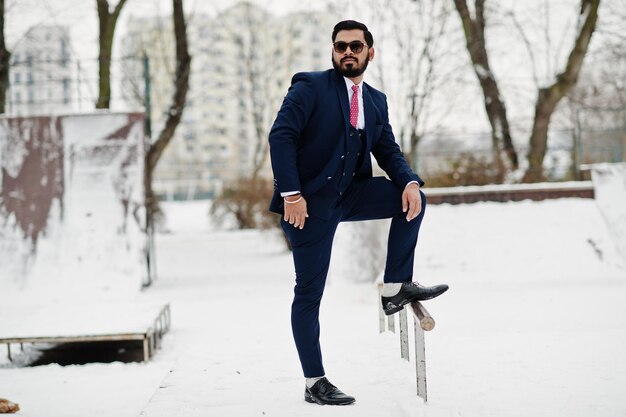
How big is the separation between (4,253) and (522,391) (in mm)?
7872

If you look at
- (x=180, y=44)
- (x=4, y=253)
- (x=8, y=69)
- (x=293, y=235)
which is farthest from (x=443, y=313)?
(x=8, y=69)

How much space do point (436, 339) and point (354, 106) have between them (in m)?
2.59

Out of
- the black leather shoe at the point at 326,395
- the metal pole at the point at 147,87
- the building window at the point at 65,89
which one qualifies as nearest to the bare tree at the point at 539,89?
the metal pole at the point at 147,87

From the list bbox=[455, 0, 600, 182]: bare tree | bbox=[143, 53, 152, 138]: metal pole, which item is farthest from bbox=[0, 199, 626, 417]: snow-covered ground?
bbox=[455, 0, 600, 182]: bare tree

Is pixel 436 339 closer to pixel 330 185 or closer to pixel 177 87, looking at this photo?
pixel 330 185

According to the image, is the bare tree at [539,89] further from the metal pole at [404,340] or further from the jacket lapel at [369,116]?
the jacket lapel at [369,116]

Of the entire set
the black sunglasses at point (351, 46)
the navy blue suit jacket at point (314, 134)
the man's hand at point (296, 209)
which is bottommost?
the man's hand at point (296, 209)

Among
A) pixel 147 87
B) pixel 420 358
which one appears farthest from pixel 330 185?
pixel 147 87

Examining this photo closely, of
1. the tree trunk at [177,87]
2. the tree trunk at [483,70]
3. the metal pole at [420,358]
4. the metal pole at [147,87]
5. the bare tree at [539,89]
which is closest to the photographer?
the metal pole at [420,358]

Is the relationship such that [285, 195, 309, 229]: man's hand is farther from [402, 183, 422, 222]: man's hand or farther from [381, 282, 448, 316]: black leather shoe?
[381, 282, 448, 316]: black leather shoe

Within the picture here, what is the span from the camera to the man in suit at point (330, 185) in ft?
10.4

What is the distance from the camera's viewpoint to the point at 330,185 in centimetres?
326

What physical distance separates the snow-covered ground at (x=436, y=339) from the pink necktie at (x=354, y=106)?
4.62ft

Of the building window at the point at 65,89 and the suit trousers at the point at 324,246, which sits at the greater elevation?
the building window at the point at 65,89
